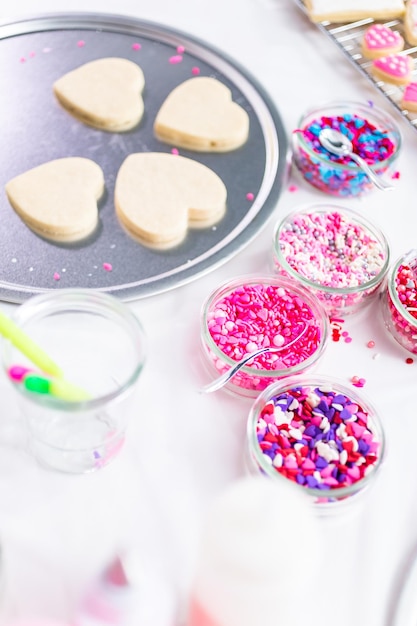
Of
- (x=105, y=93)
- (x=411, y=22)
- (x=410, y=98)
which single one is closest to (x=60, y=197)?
(x=105, y=93)

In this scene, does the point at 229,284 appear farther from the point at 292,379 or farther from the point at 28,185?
the point at 28,185

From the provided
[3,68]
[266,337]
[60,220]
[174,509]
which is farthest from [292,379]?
[3,68]

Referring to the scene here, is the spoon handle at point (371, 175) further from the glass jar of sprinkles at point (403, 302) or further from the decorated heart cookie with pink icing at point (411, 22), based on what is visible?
the decorated heart cookie with pink icing at point (411, 22)

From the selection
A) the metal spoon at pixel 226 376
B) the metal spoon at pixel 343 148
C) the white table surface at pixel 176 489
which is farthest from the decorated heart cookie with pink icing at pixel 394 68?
the metal spoon at pixel 226 376

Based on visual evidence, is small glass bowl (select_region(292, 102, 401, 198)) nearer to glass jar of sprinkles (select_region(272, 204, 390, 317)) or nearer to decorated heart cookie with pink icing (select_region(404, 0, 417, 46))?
glass jar of sprinkles (select_region(272, 204, 390, 317))

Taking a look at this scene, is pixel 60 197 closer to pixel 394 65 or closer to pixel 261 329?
pixel 261 329

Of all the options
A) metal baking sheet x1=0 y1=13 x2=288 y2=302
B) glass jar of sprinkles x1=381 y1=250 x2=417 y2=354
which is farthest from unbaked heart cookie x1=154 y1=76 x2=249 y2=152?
glass jar of sprinkles x1=381 y1=250 x2=417 y2=354
